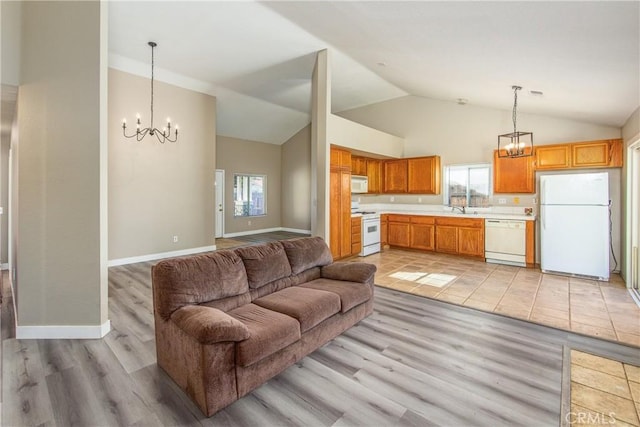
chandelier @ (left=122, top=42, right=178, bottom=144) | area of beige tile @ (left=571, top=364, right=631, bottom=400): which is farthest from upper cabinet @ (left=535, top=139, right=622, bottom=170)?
chandelier @ (left=122, top=42, right=178, bottom=144)

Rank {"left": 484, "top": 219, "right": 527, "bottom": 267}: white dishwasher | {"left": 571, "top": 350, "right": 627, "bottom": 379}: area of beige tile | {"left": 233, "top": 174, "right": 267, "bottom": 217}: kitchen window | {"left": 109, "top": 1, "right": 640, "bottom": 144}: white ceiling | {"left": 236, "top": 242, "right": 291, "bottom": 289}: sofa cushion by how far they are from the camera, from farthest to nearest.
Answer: {"left": 233, "top": 174, "right": 267, "bottom": 217}: kitchen window, {"left": 484, "top": 219, "right": 527, "bottom": 267}: white dishwasher, {"left": 236, "top": 242, "right": 291, "bottom": 289}: sofa cushion, {"left": 109, "top": 1, "right": 640, "bottom": 144}: white ceiling, {"left": 571, "top": 350, "right": 627, "bottom": 379}: area of beige tile

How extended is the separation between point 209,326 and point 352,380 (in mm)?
1103

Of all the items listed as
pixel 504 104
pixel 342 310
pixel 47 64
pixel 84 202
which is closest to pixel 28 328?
pixel 84 202

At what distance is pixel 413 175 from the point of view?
723 centimetres

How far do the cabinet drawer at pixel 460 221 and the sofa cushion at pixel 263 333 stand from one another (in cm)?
505

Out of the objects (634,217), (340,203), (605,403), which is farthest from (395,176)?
(605,403)

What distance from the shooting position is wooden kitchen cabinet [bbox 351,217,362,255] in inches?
250

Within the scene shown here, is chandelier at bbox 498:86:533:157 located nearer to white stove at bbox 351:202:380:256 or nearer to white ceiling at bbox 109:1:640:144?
white ceiling at bbox 109:1:640:144

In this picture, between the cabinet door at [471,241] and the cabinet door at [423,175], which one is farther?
the cabinet door at [423,175]

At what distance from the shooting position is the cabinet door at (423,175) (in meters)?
6.91

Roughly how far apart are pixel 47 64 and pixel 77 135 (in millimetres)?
659

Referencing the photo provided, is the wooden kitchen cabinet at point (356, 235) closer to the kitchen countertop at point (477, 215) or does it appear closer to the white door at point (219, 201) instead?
the kitchen countertop at point (477, 215)

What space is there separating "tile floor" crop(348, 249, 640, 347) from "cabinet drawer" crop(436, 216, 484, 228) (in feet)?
2.42

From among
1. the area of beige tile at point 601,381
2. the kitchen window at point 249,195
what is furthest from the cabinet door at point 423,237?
the kitchen window at point 249,195
